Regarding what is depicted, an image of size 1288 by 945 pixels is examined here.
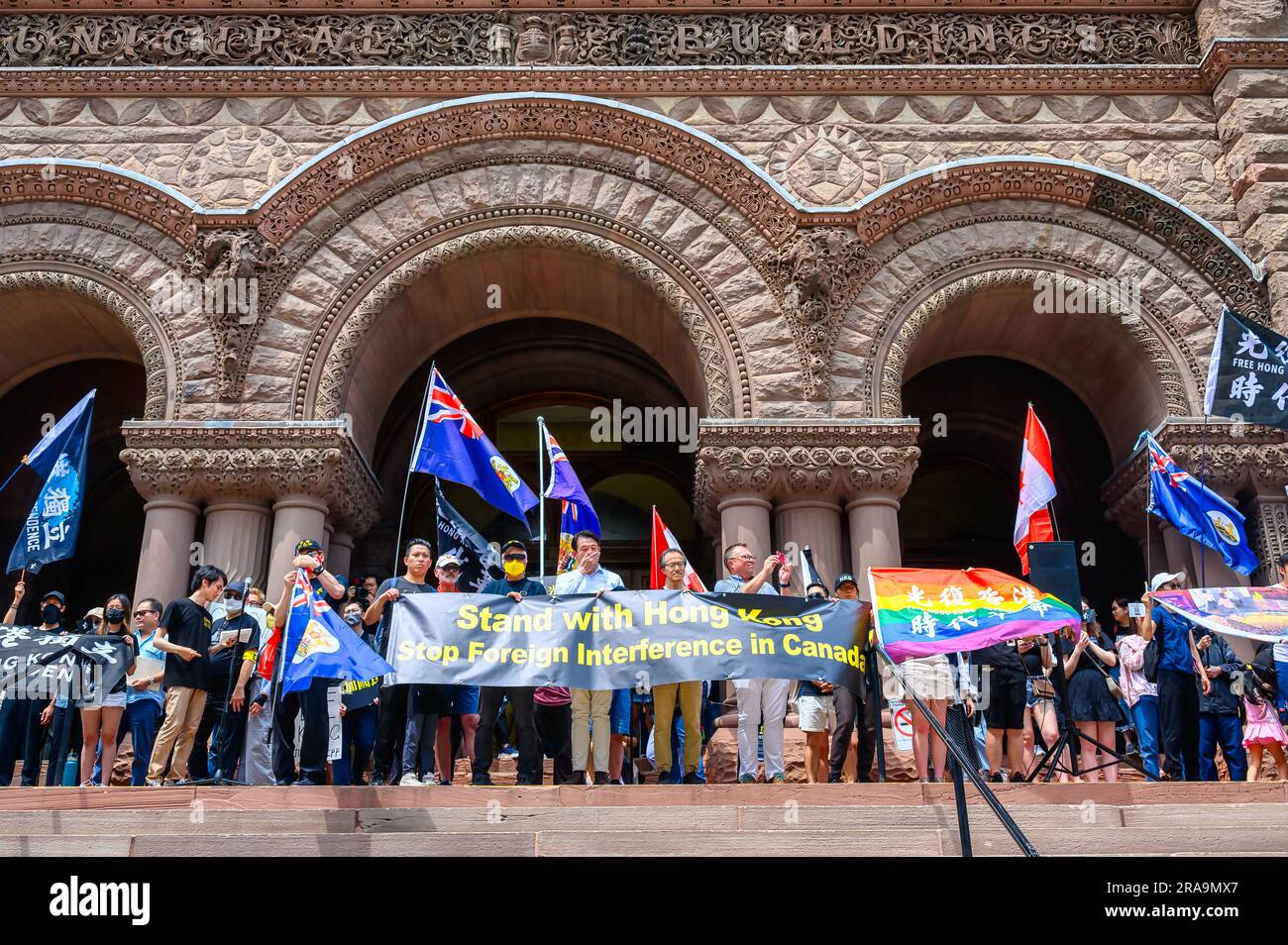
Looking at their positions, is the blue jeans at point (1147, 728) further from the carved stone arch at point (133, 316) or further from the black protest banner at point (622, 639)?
the carved stone arch at point (133, 316)

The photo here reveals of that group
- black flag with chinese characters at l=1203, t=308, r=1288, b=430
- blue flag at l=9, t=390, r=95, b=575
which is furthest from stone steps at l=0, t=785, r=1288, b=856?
black flag with chinese characters at l=1203, t=308, r=1288, b=430

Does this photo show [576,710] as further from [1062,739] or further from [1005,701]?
[1062,739]

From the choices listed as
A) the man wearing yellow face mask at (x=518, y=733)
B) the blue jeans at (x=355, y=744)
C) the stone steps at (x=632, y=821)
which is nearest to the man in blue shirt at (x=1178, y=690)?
the stone steps at (x=632, y=821)

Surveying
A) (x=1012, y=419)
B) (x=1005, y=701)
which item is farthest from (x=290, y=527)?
(x=1012, y=419)

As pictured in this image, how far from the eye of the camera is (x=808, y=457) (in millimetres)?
12531

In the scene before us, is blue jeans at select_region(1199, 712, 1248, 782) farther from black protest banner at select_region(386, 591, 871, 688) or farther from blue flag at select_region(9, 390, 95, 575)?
blue flag at select_region(9, 390, 95, 575)

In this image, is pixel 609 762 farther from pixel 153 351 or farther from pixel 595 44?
pixel 595 44

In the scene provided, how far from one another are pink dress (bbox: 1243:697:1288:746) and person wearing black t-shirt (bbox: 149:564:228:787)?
843cm

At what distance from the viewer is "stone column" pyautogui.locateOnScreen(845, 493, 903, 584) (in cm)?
1235

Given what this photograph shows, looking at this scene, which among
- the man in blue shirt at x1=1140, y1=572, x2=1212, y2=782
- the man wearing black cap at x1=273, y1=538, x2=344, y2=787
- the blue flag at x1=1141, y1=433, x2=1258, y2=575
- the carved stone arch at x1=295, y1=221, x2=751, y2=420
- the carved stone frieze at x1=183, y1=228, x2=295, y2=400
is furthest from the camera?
the carved stone arch at x1=295, y1=221, x2=751, y2=420

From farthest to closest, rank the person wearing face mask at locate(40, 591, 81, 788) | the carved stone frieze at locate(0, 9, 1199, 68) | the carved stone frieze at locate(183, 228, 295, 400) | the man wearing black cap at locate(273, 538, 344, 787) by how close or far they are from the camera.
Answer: the carved stone frieze at locate(0, 9, 1199, 68), the carved stone frieze at locate(183, 228, 295, 400), the person wearing face mask at locate(40, 591, 81, 788), the man wearing black cap at locate(273, 538, 344, 787)

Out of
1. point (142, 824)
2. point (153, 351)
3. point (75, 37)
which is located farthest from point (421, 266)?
point (142, 824)

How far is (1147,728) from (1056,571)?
1.65 m
